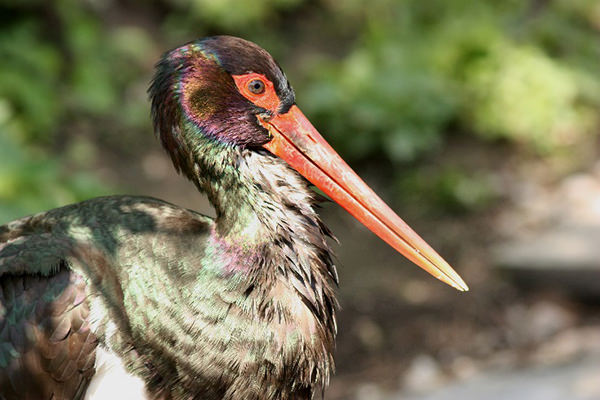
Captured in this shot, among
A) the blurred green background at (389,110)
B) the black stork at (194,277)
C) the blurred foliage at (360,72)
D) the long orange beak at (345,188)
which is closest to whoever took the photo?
the black stork at (194,277)

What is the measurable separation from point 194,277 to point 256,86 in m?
0.61

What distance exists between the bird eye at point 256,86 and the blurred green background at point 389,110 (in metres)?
2.65

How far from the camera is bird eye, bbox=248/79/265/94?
92.7 inches

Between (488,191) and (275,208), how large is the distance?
372 cm

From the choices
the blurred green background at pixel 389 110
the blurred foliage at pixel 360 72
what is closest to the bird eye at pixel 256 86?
the blurred green background at pixel 389 110

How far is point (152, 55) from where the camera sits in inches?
317

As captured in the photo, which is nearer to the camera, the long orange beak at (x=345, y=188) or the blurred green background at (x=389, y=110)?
the long orange beak at (x=345, y=188)

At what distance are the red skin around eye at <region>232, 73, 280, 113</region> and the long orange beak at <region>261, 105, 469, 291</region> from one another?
0.07 meters

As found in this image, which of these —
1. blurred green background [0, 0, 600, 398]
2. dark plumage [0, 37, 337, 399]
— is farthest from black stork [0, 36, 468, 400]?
blurred green background [0, 0, 600, 398]

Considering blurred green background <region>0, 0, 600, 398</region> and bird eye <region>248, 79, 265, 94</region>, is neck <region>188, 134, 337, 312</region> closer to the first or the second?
bird eye <region>248, 79, 265, 94</region>

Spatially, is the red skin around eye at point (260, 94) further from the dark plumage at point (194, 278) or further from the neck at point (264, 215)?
the neck at point (264, 215)

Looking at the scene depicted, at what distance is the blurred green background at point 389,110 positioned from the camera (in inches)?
206

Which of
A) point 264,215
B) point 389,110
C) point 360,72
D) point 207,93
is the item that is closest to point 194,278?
point 264,215

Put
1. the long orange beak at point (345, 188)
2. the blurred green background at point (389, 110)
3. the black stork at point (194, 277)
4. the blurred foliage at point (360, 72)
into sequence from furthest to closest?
1. the blurred foliage at point (360, 72)
2. the blurred green background at point (389, 110)
3. the long orange beak at point (345, 188)
4. the black stork at point (194, 277)
